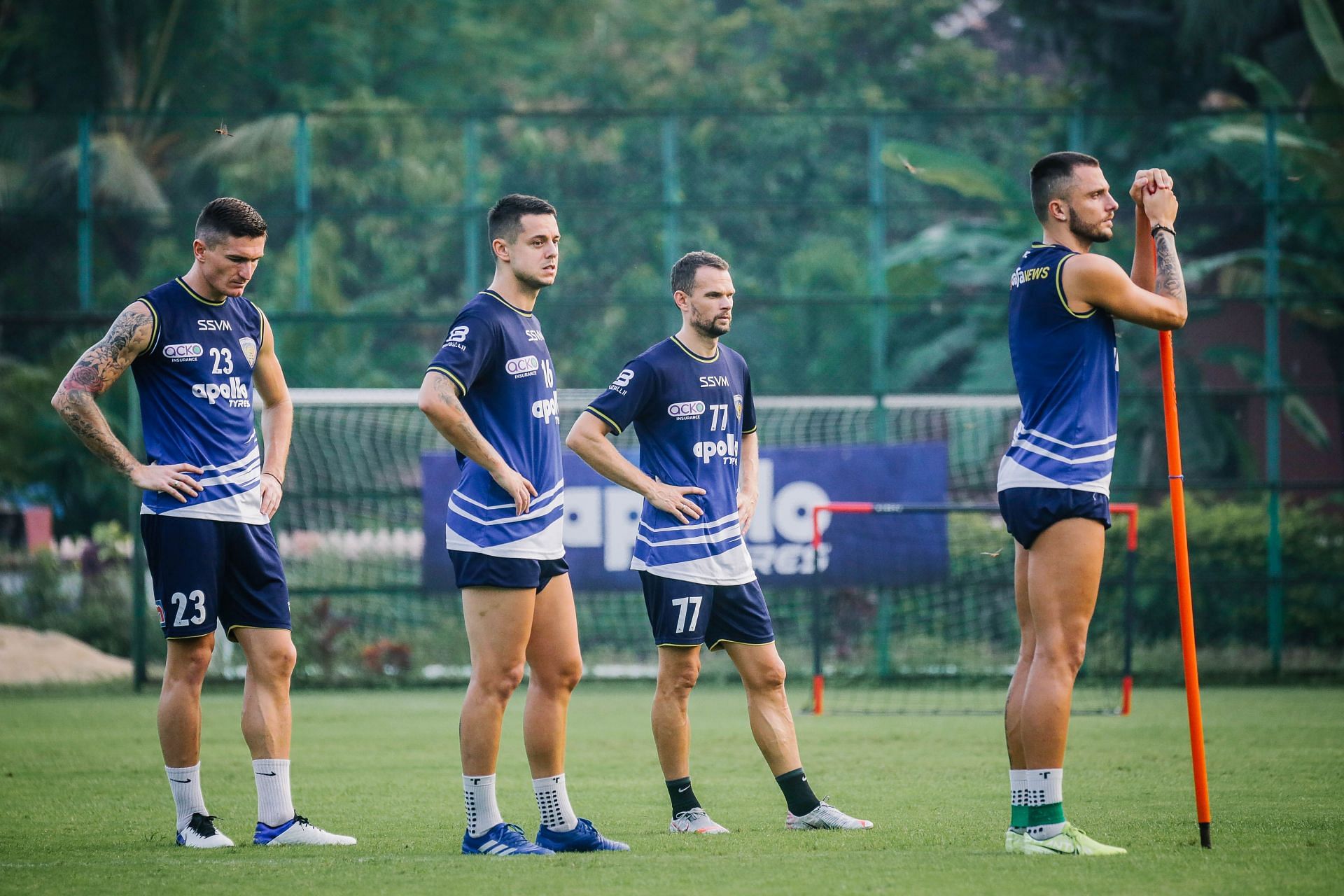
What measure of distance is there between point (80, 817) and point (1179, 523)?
470 cm

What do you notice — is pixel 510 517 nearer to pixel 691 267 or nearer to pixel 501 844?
pixel 501 844

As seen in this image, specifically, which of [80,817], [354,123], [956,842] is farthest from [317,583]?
[354,123]

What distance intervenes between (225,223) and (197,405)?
28.2 inches

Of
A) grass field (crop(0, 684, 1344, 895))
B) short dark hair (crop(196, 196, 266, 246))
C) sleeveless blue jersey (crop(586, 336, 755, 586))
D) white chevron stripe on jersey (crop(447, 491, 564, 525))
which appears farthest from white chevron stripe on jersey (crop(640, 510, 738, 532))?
short dark hair (crop(196, 196, 266, 246))

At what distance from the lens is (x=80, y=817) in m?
6.78

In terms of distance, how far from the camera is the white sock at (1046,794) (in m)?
5.42

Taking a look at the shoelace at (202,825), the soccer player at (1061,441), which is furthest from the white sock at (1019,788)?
the shoelace at (202,825)

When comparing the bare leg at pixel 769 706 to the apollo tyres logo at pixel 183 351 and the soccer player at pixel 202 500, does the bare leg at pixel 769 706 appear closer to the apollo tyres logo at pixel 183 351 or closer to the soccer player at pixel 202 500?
the soccer player at pixel 202 500

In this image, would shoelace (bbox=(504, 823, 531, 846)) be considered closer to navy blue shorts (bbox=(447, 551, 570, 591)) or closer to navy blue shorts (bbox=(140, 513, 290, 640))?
navy blue shorts (bbox=(447, 551, 570, 591))

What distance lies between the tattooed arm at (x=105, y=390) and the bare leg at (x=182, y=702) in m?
0.58

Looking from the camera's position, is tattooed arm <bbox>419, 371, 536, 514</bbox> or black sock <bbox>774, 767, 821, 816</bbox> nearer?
tattooed arm <bbox>419, 371, 536, 514</bbox>

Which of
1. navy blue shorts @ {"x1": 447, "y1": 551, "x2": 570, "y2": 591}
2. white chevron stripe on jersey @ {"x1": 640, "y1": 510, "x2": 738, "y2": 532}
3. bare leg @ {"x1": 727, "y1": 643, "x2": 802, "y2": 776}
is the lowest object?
bare leg @ {"x1": 727, "y1": 643, "x2": 802, "y2": 776}

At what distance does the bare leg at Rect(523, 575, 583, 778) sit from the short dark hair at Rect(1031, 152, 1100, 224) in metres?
2.22

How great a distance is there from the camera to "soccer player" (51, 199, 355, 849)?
602 cm
